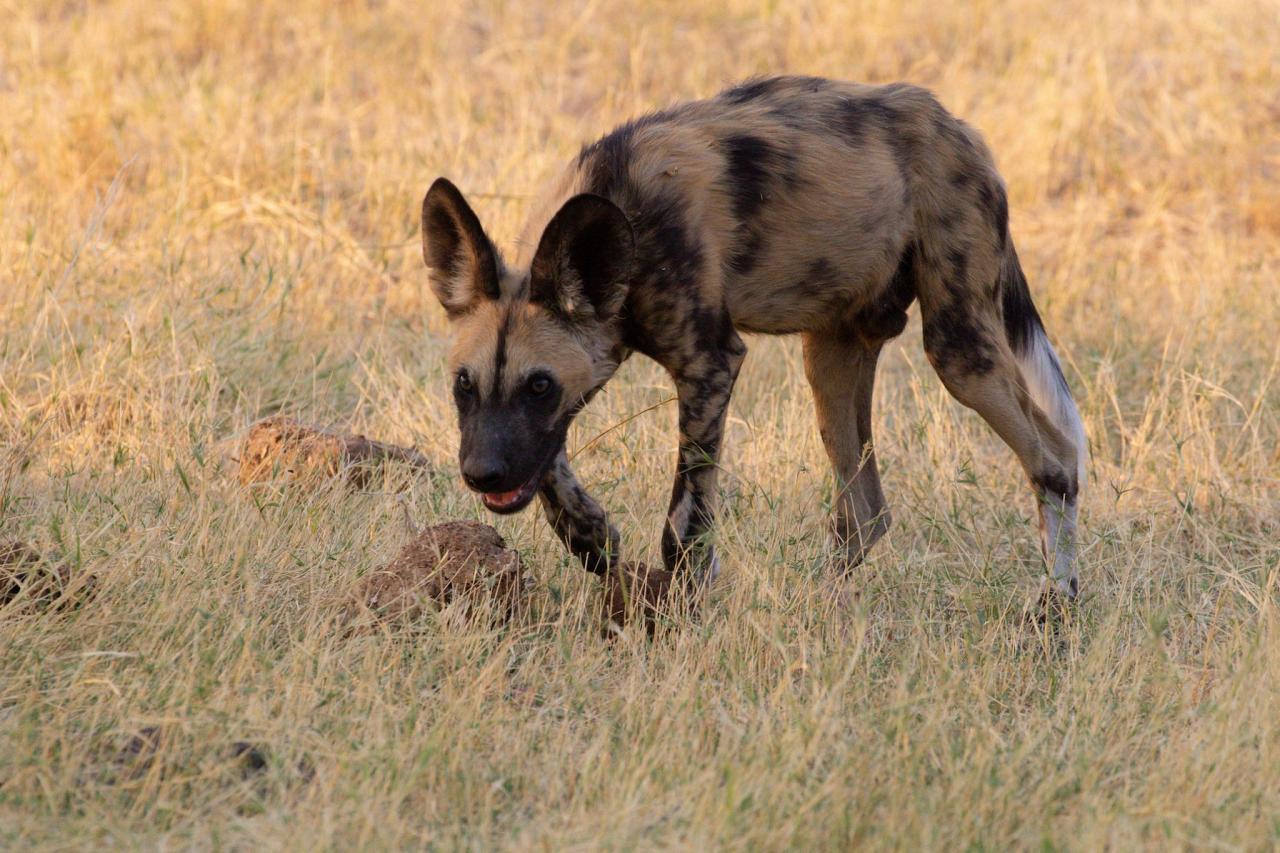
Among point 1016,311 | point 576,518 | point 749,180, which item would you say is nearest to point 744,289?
point 749,180

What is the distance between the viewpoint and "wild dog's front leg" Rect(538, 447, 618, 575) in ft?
12.1

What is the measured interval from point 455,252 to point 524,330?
0.86 feet

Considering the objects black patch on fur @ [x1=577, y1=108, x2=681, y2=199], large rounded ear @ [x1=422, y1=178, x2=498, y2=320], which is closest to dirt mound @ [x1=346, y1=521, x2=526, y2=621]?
large rounded ear @ [x1=422, y1=178, x2=498, y2=320]

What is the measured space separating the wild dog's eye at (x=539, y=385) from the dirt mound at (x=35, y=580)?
40.5 inches

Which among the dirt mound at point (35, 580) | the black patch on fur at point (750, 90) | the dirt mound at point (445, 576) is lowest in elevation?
the dirt mound at point (445, 576)

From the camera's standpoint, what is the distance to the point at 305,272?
5961 mm

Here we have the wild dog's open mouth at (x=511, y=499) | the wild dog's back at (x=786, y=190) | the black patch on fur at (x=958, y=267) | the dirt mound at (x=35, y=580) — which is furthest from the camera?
the black patch on fur at (x=958, y=267)

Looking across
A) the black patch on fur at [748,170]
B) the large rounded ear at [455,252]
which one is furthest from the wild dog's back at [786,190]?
the large rounded ear at [455,252]

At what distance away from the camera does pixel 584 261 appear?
135 inches

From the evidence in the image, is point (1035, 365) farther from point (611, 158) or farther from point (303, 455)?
point (303, 455)

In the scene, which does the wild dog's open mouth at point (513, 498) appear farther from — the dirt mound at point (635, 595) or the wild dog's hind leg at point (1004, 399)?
the wild dog's hind leg at point (1004, 399)

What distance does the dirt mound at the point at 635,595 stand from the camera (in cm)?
353

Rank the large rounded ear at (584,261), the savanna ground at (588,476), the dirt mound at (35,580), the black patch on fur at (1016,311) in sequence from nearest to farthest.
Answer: the savanna ground at (588,476) < the dirt mound at (35,580) < the large rounded ear at (584,261) < the black patch on fur at (1016,311)

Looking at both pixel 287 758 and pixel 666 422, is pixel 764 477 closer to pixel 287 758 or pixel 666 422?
pixel 666 422
